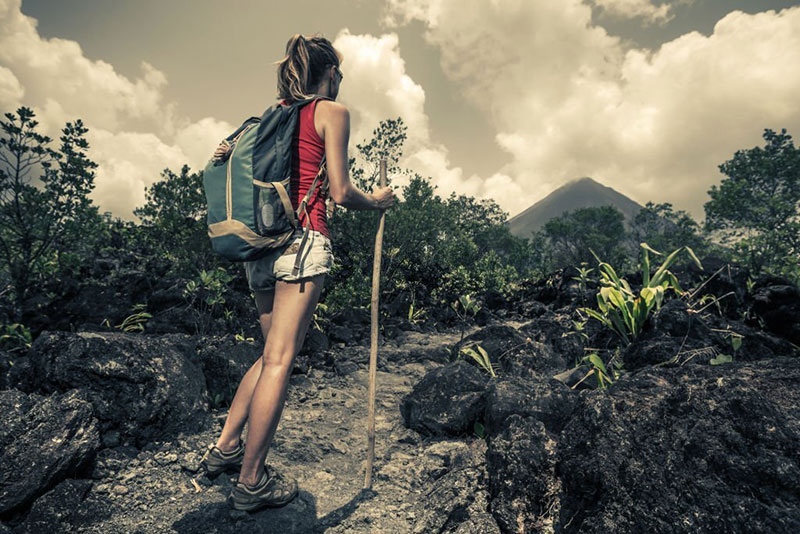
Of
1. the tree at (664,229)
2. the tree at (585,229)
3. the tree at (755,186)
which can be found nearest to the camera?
the tree at (755,186)

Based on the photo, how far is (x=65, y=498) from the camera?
2055mm

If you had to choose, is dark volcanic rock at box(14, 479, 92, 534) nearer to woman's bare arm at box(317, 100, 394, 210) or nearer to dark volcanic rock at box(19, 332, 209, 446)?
dark volcanic rock at box(19, 332, 209, 446)

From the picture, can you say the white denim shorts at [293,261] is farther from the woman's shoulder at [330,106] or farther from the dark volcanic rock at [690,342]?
the dark volcanic rock at [690,342]

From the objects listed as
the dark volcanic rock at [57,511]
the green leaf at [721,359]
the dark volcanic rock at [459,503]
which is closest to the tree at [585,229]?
the green leaf at [721,359]

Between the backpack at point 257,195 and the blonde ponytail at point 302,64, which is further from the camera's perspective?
the blonde ponytail at point 302,64

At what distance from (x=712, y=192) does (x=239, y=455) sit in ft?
97.2

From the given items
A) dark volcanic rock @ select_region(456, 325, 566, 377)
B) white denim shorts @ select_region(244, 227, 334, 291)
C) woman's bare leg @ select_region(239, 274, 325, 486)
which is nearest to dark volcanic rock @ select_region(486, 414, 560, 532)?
woman's bare leg @ select_region(239, 274, 325, 486)

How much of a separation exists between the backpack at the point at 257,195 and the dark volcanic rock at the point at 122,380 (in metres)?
1.65

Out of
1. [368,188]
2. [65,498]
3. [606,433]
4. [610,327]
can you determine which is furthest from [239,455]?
[368,188]

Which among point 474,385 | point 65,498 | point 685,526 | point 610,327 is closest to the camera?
point 685,526

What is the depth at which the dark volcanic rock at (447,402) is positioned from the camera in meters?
3.03

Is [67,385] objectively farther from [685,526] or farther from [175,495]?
[685,526]

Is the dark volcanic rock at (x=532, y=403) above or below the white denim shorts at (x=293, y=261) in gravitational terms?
below

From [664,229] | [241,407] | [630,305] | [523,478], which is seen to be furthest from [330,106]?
[664,229]
